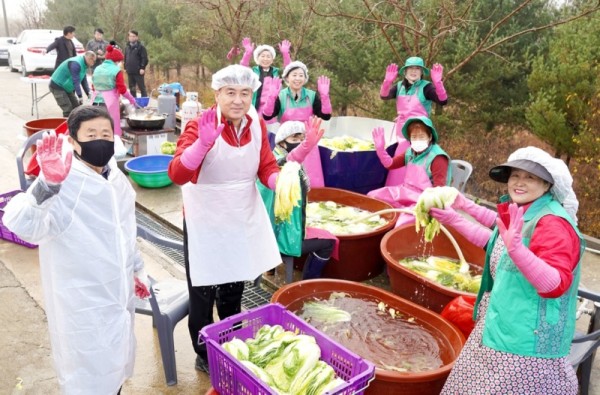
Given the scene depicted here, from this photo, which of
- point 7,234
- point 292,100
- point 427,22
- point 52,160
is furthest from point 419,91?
point 52,160

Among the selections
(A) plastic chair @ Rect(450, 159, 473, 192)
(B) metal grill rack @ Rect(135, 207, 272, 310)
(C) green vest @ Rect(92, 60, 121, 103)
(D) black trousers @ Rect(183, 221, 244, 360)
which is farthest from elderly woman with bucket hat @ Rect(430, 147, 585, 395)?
(C) green vest @ Rect(92, 60, 121, 103)

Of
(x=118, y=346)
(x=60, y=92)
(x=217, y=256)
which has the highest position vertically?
(x=60, y=92)

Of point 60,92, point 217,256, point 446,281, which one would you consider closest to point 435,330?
point 446,281

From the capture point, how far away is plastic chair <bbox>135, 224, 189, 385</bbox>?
359cm

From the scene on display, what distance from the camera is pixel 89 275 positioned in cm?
269

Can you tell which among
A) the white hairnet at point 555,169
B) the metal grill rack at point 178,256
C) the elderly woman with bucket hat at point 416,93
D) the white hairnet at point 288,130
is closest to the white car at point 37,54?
the metal grill rack at point 178,256

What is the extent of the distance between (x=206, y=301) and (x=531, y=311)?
207cm

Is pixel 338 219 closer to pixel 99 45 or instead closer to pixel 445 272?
pixel 445 272

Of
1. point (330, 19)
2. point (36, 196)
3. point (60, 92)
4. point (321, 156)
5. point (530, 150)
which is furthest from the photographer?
point (330, 19)

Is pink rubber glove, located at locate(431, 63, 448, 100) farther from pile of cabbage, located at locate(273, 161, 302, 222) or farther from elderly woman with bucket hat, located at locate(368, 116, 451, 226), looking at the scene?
pile of cabbage, located at locate(273, 161, 302, 222)

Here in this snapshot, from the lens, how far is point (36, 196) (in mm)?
2342

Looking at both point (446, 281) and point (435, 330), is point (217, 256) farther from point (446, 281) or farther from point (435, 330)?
point (446, 281)

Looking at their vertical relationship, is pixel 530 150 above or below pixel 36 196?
above

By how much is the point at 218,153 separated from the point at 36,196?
113 centimetres
